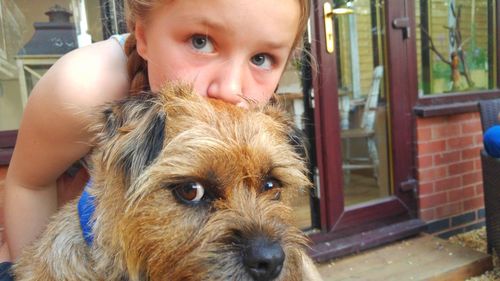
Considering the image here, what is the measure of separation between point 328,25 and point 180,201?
2.94m

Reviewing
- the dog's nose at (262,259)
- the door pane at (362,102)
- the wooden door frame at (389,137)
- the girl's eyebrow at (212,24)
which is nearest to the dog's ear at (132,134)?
the girl's eyebrow at (212,24)

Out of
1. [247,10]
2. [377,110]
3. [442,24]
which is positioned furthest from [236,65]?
[442,24]

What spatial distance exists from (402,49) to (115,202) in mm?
3693

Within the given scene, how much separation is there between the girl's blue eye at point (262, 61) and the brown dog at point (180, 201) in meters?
0.17

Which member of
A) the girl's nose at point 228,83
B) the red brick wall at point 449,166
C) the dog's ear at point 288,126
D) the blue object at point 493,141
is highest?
the girl's nose at point 228,83

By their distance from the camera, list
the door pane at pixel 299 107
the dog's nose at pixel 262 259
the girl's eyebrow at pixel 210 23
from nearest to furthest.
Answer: the dog's nose at pixel 262 259
the girl's eyebrow at pixel 210 23
the door pane at pixel 299 107

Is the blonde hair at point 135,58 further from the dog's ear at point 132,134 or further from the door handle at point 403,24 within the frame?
the door handle at point 403,24

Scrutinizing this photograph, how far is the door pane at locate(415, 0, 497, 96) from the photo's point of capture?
4.79m

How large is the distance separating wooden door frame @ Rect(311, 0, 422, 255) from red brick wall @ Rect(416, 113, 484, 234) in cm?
12

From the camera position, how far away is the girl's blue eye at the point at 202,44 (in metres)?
1.40

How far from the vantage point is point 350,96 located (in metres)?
4.61

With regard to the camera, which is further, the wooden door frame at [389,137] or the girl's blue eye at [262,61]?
the wooden door frame at [389,137]

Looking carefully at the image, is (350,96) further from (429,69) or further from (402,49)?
(429,69)

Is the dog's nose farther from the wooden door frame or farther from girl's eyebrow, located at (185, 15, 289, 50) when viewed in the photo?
the wooden door frame
